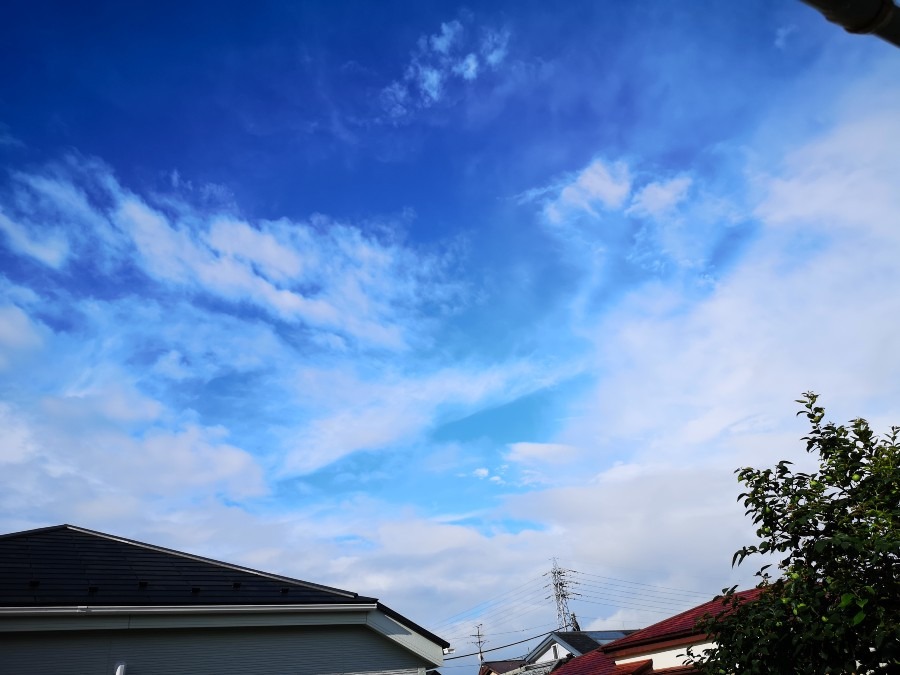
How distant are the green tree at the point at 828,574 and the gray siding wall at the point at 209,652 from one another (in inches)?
243

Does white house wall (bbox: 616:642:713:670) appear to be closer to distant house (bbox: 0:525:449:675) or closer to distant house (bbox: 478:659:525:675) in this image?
distant house (bbox: 0:525:449:675)

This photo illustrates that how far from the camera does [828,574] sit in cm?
744

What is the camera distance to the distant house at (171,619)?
30.4ft

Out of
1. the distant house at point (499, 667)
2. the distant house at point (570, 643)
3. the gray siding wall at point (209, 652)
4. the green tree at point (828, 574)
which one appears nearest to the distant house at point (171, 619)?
the gray siding wall at point (209, 652)

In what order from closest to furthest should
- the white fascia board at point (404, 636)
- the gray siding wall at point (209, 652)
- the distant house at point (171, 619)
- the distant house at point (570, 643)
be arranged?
the gray siding wall at point (209, 652) → the distant house at point (171, 619) → the white fascia board at point (404, 636) → the distant house at point (570, 643)

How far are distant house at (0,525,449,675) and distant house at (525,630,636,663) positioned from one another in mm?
39743

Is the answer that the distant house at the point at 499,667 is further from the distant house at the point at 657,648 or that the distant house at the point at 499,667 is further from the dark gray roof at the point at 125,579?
the dark gray roof at the point at 125,579

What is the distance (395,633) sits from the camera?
39.5ft

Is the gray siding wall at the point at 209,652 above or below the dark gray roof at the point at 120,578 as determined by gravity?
below

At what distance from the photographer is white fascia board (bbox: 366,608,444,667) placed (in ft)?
39.0

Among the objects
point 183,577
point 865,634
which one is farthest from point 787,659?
point 183,577

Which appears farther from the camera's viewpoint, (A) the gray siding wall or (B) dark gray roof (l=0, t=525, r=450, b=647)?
(B) dark gray roof (l=0, t=525, r=450, b=647)

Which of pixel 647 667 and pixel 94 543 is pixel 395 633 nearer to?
pixel 94 543

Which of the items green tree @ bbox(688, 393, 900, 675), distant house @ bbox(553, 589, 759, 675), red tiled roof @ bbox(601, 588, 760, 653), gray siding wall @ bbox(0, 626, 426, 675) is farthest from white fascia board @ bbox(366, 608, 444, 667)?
red tiled roof @ bbox(601, 588, 760, 653)
